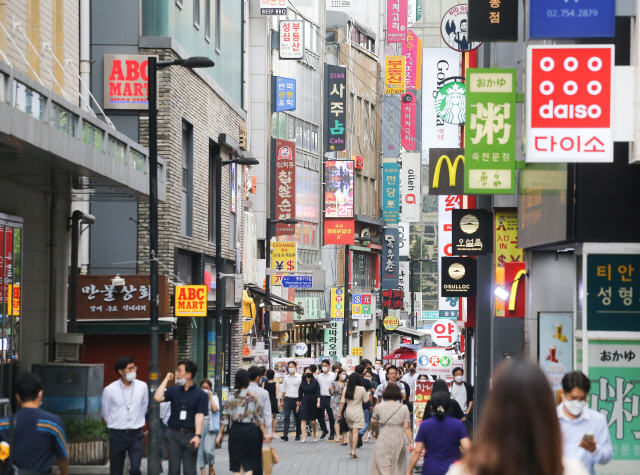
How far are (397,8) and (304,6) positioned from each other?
7961mm

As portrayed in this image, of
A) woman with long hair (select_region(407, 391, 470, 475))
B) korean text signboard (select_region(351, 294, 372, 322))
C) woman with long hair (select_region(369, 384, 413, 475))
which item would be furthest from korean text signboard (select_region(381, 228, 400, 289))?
woman with long hair (select_region(407, 391, 470, 475))

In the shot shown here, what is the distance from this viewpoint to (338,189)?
59.8 metres

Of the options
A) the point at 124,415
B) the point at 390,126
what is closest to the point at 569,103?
the point at 124,415

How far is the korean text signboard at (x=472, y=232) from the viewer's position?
2180 cm

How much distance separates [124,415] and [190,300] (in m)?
11.8

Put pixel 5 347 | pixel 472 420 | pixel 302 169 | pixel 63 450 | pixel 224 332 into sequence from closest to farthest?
pixel 63 450 < pixel 5 347 < pixel 472 420 < pixel 224 332 < pixel 302 169

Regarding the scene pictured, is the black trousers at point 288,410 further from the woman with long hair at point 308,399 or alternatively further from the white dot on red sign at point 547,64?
the white dot on red sign at point 547,64

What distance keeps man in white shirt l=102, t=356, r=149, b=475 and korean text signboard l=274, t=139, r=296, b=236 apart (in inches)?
1520

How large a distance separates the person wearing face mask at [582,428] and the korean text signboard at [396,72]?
201 ft

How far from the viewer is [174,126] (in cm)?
2666

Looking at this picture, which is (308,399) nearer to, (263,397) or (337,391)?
(337,391)

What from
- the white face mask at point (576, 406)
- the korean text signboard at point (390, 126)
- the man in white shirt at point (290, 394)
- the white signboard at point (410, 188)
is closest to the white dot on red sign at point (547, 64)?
the white face mask at point (576, 406)

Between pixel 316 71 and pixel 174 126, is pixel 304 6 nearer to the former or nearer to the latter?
pixel 316 71

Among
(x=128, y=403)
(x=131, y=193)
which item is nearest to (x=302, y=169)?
(x=131, y=193)
